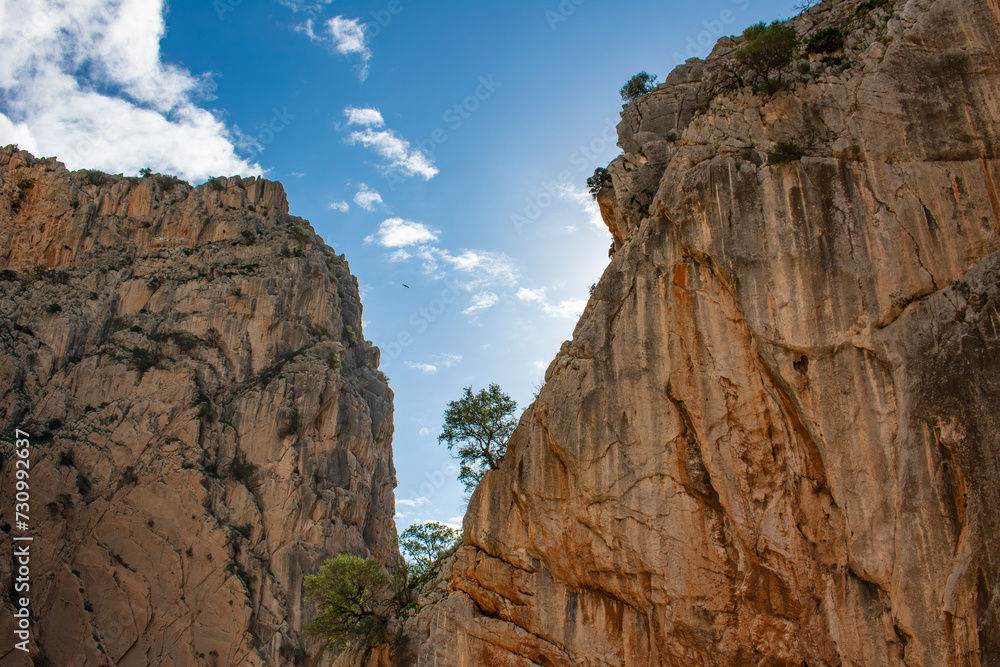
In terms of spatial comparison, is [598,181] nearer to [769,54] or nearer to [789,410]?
[769,54]

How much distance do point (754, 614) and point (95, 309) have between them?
65.6m

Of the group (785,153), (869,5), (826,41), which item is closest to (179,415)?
(785,153)

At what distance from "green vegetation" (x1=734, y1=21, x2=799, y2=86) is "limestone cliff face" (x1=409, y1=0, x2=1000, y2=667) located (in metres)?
1.22

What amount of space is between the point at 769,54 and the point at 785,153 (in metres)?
6.03

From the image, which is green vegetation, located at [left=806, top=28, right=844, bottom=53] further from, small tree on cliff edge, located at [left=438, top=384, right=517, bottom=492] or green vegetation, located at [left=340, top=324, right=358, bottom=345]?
green vegetation, located at [left=340, top=324, right=358, bottom=345]

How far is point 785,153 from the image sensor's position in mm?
24406

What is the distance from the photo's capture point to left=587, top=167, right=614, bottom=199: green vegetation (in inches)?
1388

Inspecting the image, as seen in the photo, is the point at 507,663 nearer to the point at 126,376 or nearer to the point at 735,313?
the point at 735,313

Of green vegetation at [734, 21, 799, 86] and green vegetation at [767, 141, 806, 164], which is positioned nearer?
green vegetation at [767, 141, 806, 164]

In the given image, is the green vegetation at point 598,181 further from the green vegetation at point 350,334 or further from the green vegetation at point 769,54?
the green vegetation at point 350,334

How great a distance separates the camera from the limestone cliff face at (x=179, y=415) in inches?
2016

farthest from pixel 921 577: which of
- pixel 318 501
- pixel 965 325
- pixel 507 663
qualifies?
pixel 318 501

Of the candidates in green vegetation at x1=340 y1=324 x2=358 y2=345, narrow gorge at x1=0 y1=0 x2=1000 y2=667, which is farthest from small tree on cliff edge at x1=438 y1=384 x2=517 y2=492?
green vegetation at x1=340 y1=324 x2=358 y2=345

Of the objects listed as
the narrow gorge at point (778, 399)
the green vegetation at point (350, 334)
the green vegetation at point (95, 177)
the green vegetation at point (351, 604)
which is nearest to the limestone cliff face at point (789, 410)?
the narrow gorge at point (778, 399)
